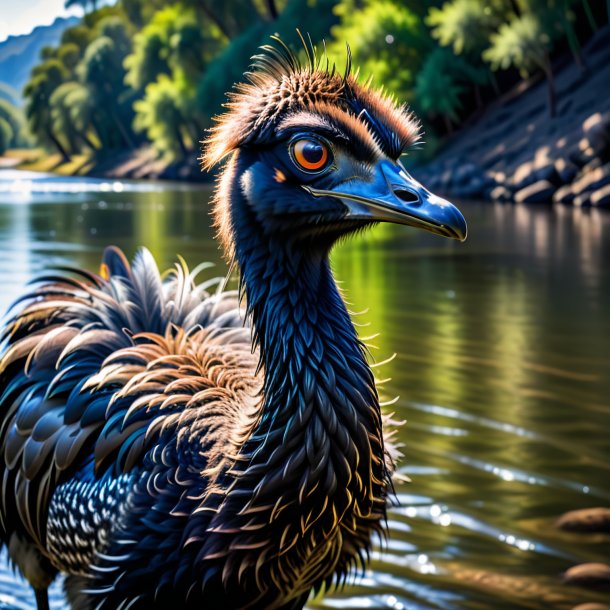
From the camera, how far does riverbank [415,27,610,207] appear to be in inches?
1329

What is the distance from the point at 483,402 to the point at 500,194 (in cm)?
2971

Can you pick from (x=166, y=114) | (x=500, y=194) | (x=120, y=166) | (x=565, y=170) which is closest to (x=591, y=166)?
(x=565, y=170)

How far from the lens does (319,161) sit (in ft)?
11.3

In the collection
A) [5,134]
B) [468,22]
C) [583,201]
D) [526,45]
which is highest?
[5,134]

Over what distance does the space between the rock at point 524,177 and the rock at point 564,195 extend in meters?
2.04

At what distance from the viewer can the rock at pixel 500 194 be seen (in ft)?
122

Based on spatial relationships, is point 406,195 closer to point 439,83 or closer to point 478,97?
point 439,83

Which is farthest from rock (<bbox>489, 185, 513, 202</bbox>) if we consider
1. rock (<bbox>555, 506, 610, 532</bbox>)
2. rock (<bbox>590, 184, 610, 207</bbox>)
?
rock (<bbox>555, 506, 610, 532</bbox>)

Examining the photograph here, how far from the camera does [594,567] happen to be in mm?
5539

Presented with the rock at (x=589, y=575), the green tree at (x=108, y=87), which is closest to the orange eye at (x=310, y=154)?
the rock at (x=589, y=575)

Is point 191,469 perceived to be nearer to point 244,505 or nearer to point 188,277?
point 244,505

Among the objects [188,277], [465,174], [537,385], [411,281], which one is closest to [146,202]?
[465,174]

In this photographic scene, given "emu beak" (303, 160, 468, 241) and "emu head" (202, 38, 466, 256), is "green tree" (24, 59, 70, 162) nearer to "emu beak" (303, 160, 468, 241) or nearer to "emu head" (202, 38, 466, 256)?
"emu head" (202, 38, 466, 256)

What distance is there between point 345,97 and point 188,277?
1843mm
